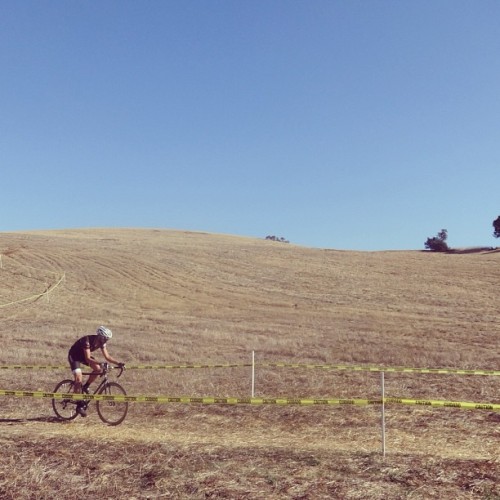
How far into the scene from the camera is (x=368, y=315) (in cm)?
2803

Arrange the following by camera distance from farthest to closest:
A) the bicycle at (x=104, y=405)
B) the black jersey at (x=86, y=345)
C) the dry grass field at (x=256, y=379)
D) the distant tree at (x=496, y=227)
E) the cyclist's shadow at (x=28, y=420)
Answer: the distant tree at (x=496, y=227)
the black jersey at (x=86, y=345)
the bicycle at (x=104, y=405)
the cyclist's shadow at (x=28, y=420)
the dry grass field at (x=256, y=379)

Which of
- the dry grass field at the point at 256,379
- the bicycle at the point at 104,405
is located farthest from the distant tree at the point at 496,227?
the bicycle at the point at 104,405

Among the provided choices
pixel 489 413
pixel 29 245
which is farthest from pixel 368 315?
pixel 29 245

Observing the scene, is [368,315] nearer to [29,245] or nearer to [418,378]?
[418,378]

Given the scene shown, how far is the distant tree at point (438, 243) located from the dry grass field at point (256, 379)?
41.9 m

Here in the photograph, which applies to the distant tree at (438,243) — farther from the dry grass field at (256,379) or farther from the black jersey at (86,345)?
the black jersey at (86,345)

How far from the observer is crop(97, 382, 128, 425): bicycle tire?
10156mm

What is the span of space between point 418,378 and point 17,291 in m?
25.3

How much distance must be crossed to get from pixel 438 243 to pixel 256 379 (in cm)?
7702

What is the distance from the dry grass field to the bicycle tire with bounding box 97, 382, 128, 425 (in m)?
0.26

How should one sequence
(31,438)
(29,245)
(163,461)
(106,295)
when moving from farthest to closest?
1. (29,245)
2. (106,295)
3. (31,438)
4. (163,461)

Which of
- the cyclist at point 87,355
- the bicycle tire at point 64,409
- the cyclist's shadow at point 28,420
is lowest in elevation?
the cyclist's shadow at point 28,420

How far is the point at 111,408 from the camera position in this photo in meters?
10.5

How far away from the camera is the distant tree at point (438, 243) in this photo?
84812mm
